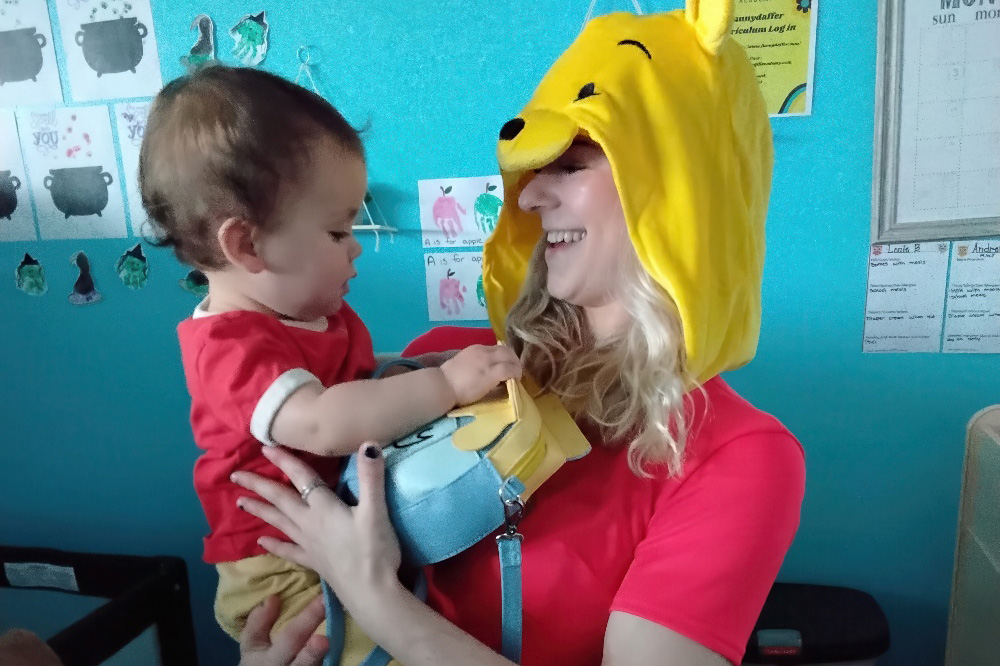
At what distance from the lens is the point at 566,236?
2.77 feet

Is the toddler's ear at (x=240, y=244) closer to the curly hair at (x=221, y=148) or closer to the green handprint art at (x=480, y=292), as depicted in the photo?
the curly hair at (x=221, y=148)

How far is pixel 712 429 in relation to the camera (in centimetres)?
79

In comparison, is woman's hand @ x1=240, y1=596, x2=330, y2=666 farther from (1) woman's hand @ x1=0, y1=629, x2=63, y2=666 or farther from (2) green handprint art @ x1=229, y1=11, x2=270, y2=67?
(2) green handprint art @ x1=229, y1=11, x2=270, y2=67

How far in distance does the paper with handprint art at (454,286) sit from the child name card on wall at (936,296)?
2.91 ft

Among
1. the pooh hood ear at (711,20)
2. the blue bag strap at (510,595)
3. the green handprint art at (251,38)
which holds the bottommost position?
the blue bag strap at (510,595)

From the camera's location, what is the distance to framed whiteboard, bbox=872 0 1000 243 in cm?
126

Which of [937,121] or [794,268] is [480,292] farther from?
[937,121]

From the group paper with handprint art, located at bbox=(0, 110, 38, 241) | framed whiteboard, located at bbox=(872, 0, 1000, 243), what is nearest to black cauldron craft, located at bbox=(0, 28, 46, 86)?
paper with handprint art, located at bbox=(0, 110, 38, 241)

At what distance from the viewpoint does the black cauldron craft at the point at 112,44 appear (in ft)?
5.21

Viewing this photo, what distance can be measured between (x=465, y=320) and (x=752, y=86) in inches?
37.8

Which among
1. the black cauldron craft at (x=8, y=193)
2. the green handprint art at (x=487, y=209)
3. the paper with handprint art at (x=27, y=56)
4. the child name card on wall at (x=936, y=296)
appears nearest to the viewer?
the child name card on wall at (x=936, y=296)

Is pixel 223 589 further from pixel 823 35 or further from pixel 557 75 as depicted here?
pixel 823 35

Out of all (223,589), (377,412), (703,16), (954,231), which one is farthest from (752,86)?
(223,589)

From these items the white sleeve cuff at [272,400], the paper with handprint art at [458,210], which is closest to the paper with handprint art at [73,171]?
the paper with handprint art at [458,210]
